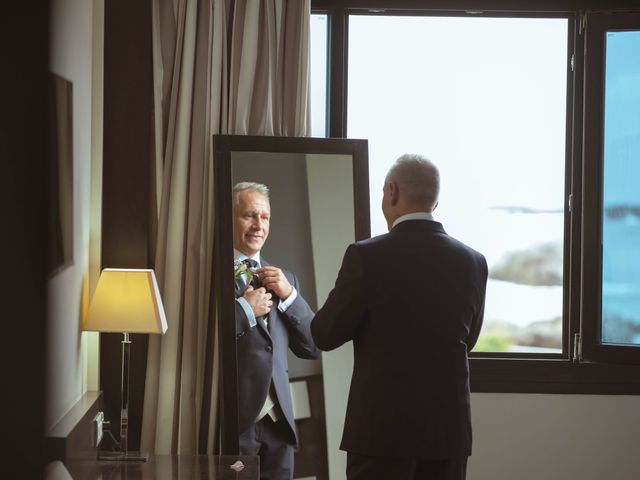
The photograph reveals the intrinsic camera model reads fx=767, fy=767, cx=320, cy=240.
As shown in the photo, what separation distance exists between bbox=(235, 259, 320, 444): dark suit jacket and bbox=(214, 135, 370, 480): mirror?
0.09 ft

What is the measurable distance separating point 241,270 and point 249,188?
0.33 meters

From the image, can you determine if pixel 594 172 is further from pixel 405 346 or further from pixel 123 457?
pixel 123 457

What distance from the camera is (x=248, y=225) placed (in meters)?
3.10

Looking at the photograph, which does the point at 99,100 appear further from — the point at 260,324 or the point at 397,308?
the point at 397,308

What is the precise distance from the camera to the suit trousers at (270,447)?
3.00 meters

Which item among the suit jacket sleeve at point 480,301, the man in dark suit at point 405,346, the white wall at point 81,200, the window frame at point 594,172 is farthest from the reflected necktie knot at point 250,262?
the window frame at point 594,172

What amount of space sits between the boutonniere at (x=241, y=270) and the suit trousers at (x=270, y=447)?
56cm

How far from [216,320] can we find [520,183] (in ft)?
5.21

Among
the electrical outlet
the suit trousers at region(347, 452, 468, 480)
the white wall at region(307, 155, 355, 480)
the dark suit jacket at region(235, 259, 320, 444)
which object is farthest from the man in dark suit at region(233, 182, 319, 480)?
the suit trousers at region(347, 452, 468, 480)

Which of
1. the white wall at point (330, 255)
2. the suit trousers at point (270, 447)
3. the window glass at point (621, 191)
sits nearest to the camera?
the suit trousers at point (270, 447)

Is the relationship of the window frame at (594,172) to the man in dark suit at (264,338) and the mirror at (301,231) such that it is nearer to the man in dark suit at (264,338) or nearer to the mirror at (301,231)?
the mirror at (301,231)

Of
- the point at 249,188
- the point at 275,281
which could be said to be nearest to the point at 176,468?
the point at 275,281

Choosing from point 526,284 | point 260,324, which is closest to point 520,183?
point 526,284

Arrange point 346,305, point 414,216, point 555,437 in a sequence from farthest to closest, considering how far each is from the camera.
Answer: point 555,437
point 414,216
point 346,305
